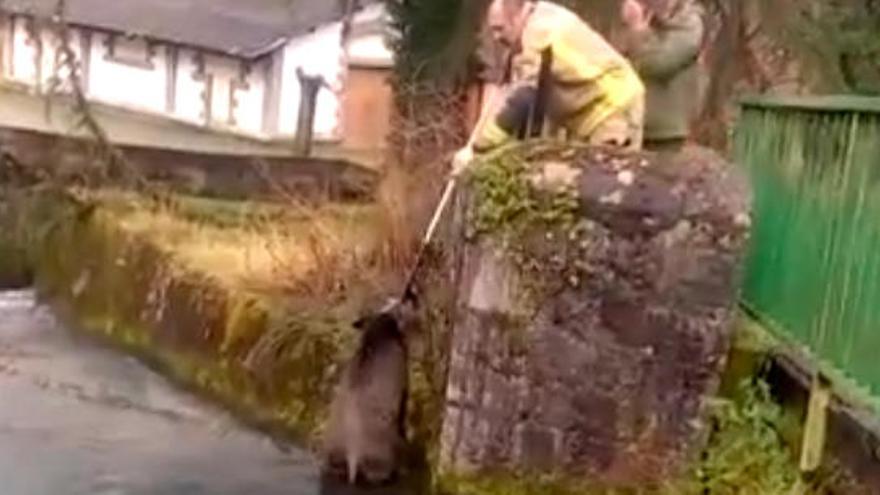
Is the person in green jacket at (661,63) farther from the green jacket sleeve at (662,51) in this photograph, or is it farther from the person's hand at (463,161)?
the person's hand at (463,161)

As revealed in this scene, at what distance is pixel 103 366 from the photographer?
43.0 feet

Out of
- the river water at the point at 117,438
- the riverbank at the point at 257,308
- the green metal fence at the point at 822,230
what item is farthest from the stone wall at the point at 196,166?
the green metal fence at the point at 822,230

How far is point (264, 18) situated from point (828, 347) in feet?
104

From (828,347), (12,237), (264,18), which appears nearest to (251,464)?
(828,347)

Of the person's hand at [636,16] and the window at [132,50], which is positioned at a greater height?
the person's hand at [636,16]

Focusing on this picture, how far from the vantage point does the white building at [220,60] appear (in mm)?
35781

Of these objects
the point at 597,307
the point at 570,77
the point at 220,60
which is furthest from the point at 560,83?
the point at 220,60

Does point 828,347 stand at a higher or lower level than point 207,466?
higher

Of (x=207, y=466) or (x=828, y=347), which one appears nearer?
(x=828, y=347)

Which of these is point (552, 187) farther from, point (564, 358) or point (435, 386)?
point (435, 386)

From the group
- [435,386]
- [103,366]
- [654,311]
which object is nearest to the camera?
[654,311]

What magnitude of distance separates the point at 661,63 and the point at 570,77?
51.6 inches

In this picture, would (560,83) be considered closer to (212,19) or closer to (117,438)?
(117,438)

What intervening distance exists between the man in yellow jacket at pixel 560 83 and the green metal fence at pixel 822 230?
701 mm
